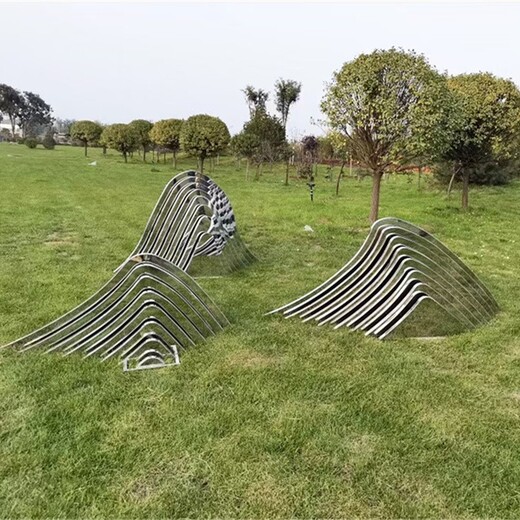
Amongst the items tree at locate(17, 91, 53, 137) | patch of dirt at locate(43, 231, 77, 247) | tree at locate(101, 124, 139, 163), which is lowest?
patch of dirt at locate(43, 231, 77, 247)

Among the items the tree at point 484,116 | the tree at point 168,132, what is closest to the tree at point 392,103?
the tree at point 484,116

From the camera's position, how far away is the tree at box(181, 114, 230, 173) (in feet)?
77.3

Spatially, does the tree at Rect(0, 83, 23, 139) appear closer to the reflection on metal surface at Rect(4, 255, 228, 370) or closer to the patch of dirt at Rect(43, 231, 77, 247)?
the patch of dirt at Rect(43, 231, 77, 247)

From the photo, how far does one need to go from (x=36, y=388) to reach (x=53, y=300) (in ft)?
7.74

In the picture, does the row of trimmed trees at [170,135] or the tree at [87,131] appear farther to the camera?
the tree at [87,131]

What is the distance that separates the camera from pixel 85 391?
3852 mm

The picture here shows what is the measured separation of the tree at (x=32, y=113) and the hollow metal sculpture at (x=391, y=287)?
275ft

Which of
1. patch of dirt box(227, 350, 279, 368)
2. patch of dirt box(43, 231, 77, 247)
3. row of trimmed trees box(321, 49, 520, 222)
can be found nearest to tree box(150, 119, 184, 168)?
row of trimmed trees box(321, 49, 520, 222)

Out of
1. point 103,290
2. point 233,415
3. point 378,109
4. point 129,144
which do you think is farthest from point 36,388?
point 129,144

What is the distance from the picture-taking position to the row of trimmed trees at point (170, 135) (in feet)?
77.8

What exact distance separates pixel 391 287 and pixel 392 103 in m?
6.98

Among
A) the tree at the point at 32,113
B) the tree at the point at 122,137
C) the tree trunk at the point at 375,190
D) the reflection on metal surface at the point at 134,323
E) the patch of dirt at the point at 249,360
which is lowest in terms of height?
the patch of dirt at the point at 249,360

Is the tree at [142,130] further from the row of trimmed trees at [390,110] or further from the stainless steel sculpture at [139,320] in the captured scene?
the stainless steel sculpture at [139,320]

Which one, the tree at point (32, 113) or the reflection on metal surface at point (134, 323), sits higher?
the tree at point (32, 113)
